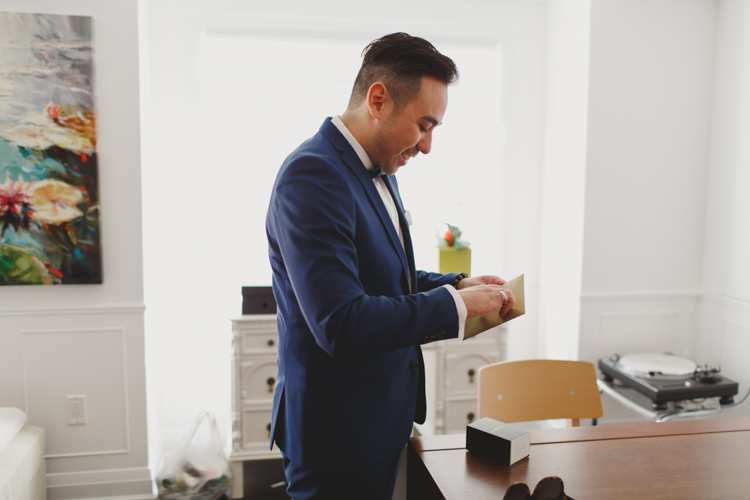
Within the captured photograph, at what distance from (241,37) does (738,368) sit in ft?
10.6

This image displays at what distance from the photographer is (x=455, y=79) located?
120cm

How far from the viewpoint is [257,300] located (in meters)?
2.54

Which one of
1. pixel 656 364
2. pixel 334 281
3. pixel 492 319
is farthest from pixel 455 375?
pixel 334 281

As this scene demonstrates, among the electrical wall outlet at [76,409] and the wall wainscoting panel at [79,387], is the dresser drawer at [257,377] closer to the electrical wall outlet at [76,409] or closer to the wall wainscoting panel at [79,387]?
the wall wainscoting panel at [79,387]

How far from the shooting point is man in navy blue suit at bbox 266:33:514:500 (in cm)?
96

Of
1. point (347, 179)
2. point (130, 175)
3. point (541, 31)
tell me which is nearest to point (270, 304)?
point (130, 175)

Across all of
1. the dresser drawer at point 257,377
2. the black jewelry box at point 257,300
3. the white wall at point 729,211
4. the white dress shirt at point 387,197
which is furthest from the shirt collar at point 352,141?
the white wall at point 729,211

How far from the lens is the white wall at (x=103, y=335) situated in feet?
7.52

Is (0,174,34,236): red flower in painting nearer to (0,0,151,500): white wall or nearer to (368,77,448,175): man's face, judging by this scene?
(0,0,151,500): white wall

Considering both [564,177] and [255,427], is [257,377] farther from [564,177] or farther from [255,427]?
[564,177]

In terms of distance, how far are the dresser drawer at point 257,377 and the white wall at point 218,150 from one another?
1.18ft

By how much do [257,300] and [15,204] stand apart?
117 cm

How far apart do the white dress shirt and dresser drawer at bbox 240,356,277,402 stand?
1.53 m

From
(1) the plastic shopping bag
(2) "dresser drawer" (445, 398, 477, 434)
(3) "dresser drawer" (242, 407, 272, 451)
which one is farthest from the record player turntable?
(1) the plastic shopping bag
